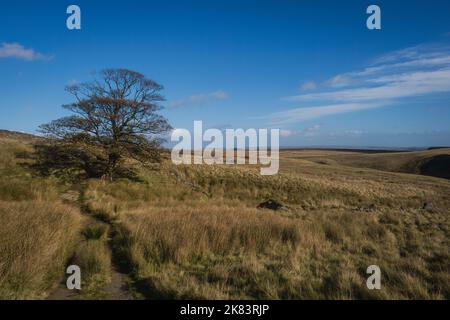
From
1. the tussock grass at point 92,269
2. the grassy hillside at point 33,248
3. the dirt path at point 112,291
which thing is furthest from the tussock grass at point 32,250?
the tussock grass at point 92,269

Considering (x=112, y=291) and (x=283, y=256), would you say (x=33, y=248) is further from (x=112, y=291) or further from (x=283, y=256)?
(x=283, y=256)

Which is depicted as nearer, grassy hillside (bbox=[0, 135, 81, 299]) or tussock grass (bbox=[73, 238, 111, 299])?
grassy hillside (bbox=[0, 135, 81, 299])

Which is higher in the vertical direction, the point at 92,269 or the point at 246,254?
the point at 92,269

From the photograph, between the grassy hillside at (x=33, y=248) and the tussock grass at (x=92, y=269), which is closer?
the grassy hillside at (x=33, y=248)

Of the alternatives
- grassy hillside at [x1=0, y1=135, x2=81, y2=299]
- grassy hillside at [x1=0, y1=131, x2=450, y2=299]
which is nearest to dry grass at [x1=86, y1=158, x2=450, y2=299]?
grassy hillside at [x1=0, y1=131, x2=450, y2=299]

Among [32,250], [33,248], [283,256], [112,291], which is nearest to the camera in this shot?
[112,291]

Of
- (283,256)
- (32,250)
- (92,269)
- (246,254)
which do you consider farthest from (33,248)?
(283,256)

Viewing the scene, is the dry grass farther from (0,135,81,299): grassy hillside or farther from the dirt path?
(0,135,81,299): grassy hillside

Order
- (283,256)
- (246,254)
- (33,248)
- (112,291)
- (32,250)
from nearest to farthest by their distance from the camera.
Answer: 1. (112,291)
2. (32,250)
3. (33,248)
4. (283,256)
5. (246,254)

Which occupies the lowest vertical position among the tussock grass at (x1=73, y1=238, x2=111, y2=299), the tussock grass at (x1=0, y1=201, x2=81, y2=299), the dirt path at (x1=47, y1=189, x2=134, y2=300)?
the dirt path at (x1=47, y1=189, x2=134, y2=300)

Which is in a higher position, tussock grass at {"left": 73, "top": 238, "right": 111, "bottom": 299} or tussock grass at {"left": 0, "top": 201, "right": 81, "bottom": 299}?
tussock grass at {"left": 0, "top": 201, "right": 81, "bottom": 299}

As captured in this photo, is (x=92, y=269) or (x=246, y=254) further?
(x=246, y=254)

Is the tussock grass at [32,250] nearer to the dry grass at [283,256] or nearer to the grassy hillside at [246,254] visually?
the grassy hillside at [246,254]
